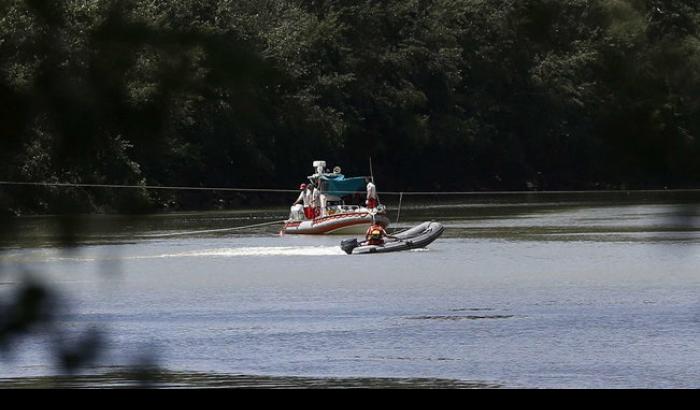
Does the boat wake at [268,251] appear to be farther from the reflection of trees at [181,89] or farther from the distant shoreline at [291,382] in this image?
the reflection of trees at [181,89]

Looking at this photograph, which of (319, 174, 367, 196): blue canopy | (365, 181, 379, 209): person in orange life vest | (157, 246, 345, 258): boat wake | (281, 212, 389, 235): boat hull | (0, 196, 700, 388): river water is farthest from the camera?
(319, 174, 367, 196): blue canopy

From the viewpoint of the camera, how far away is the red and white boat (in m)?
47.3

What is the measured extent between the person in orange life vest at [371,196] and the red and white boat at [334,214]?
0.54ft

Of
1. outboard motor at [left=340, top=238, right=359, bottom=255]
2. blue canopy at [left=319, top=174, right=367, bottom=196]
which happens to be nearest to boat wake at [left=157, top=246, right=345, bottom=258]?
outboard motor at [left=340, top=238, right=359, bottom=255]

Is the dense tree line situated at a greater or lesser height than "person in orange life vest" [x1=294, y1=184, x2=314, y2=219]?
greater

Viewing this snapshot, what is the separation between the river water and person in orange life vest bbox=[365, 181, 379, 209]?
203 centimetres

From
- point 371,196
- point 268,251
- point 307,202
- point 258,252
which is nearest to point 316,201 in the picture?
point 307,202

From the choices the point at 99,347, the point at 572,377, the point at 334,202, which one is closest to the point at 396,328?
the point at 572,377

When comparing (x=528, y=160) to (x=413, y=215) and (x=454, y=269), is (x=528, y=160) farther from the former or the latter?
(x=413, y=215)

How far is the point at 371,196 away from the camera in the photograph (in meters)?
44.8

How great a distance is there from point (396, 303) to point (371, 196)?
1682cm

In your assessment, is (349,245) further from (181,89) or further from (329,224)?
(181,89)

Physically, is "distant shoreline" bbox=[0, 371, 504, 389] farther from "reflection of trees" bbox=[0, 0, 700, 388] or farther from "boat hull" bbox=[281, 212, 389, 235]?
"boat hull" bbox=[281, 212, 389, 235]

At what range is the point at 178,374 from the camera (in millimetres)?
17109
